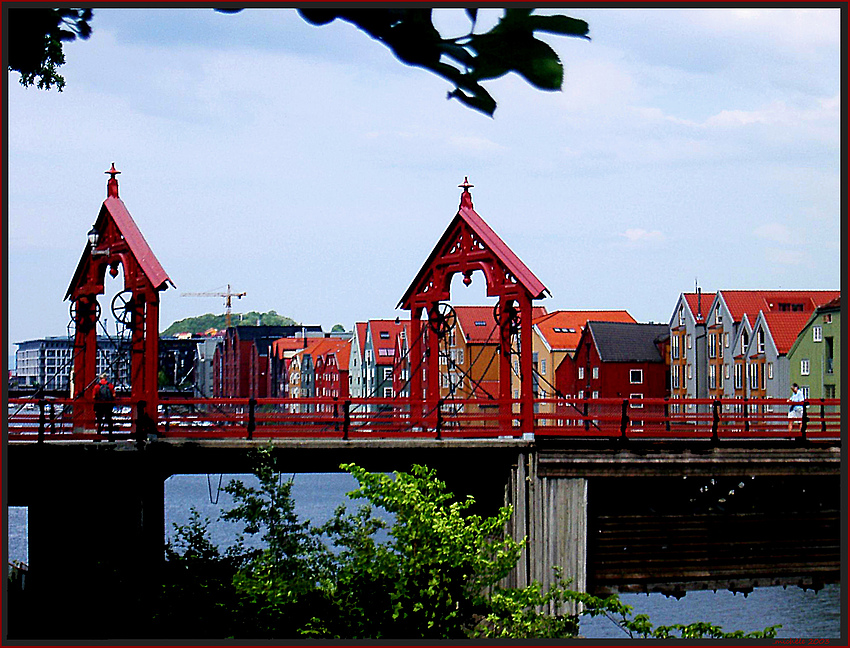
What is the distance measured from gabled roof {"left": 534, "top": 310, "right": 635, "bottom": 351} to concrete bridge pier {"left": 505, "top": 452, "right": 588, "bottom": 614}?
188ft

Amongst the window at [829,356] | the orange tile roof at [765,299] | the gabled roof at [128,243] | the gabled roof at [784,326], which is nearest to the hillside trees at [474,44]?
the gabled roof at [128,243]

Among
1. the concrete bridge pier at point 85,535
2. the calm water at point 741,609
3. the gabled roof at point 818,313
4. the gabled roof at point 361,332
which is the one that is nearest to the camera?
the concrete bridge pier at point 85,535

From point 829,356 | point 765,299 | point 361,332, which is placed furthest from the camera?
point 361,332

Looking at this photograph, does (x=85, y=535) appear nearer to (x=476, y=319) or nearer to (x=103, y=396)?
(x=103, y=396)

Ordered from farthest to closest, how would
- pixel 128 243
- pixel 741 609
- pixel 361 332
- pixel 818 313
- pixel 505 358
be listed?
pixel 361 332
pixel 818 313
pixel 741 609
pixel 505 358
pixel 128 243

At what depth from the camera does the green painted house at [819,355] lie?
171ft

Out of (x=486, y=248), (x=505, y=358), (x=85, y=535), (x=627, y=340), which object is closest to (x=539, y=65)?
(x=85, y=535)

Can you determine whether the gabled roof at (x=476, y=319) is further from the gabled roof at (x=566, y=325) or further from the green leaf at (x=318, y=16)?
the green leaf at (x=318, y=16)

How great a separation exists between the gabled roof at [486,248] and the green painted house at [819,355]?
32864mm

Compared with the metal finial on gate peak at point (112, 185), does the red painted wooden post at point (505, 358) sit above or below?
below

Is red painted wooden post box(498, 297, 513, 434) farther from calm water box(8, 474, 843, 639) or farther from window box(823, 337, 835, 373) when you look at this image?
window box(823, 337, 835, 373)

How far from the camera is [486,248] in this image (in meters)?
21.0

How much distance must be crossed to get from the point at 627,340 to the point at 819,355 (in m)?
17.0

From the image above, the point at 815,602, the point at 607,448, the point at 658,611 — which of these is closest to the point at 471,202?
the point at 607,448
